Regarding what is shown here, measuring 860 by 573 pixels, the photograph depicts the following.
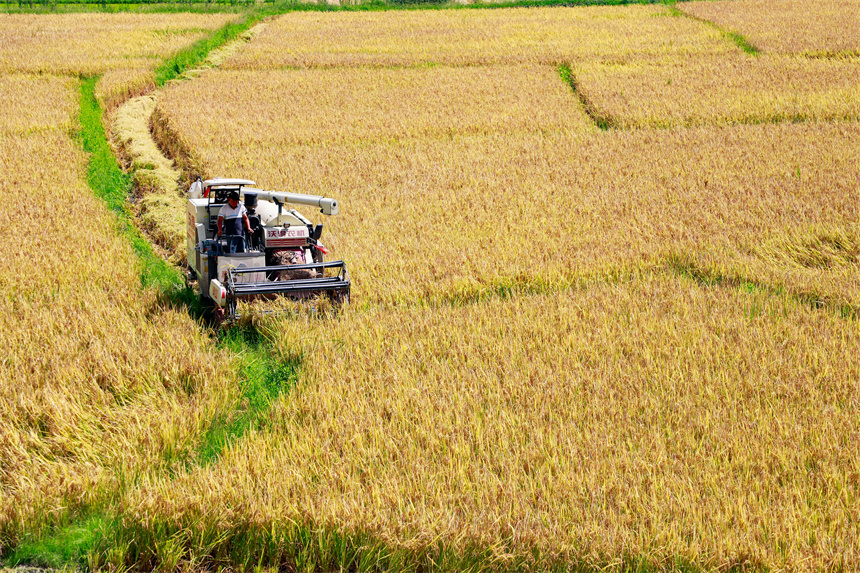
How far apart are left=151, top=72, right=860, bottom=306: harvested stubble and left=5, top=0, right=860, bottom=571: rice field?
0.07 m

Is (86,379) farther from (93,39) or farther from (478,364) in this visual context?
(93,39)

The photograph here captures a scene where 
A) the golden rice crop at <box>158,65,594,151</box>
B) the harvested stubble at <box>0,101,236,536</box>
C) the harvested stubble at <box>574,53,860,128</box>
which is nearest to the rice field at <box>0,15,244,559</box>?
the harvested stubble at <box>0,101,236,536</box>

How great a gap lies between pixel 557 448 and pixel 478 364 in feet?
5.64

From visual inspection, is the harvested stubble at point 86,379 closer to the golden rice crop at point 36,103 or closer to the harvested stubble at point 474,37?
the golden rice crop at point 36,103

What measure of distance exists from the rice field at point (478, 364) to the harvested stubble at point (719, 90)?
3.99 ft

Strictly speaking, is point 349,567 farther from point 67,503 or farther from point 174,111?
point 174,111

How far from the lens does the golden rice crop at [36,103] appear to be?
18547 mm

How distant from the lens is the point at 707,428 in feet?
20.3

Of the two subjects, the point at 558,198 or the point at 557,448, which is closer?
the point at 557,448

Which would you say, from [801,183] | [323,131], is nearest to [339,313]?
[801,183]

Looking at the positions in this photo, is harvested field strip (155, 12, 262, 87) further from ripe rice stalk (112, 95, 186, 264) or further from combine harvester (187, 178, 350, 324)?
combine harvester (187, 178, 350, 324)

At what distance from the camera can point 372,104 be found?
2116 centimetres

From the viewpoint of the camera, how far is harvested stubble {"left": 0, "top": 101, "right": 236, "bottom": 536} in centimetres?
560

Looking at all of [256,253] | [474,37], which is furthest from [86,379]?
[474,37]
